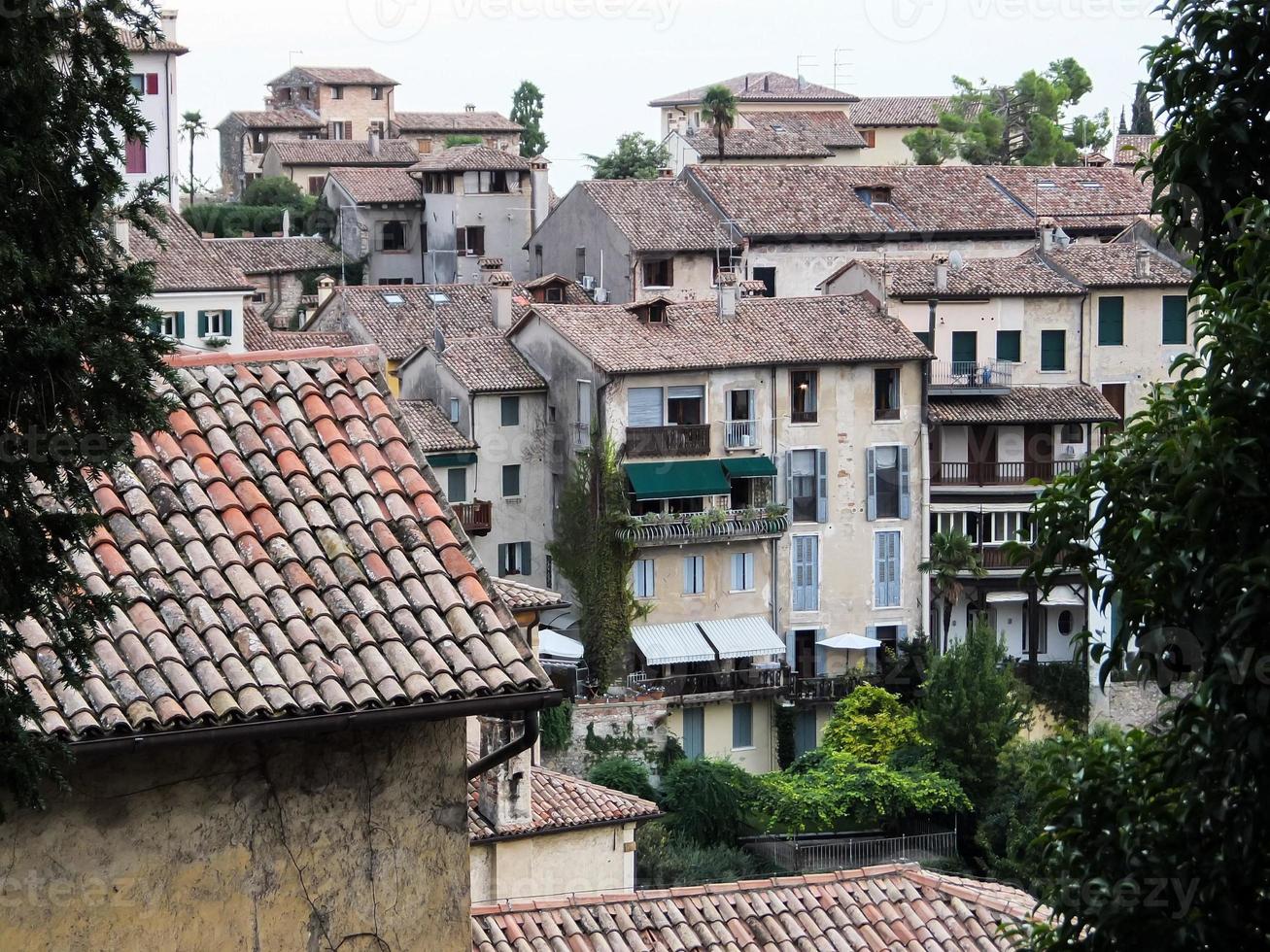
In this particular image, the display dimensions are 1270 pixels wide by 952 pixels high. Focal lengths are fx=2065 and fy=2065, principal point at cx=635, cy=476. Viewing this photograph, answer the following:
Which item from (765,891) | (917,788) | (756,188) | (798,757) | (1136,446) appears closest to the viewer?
(1136,446)

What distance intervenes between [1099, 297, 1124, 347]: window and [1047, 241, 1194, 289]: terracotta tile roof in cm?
50

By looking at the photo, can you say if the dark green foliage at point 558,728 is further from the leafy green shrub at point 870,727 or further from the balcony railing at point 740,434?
the balcony railing at point 740,434

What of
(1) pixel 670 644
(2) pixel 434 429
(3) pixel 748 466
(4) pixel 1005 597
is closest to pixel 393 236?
(2) pixel 434 429

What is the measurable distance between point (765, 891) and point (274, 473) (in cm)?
517

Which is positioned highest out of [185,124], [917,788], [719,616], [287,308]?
[185,124]

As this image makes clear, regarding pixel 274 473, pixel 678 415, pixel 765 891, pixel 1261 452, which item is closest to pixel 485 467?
pixel 678 415

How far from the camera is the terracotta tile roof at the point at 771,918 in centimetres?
1272

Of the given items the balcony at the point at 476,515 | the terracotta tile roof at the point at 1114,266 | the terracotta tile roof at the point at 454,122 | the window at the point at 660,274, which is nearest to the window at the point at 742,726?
the balcony at the point at 476,515

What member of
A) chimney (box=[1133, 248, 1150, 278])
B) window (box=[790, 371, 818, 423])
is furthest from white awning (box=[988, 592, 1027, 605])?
chimney (box=[1133, 248, 1150, 278])

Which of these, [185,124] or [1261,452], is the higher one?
[185,124]

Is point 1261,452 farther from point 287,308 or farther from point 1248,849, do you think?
point 287,308

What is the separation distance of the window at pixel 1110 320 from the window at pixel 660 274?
1192 cm

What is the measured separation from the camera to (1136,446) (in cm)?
805

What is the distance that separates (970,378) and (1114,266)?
228 inches
